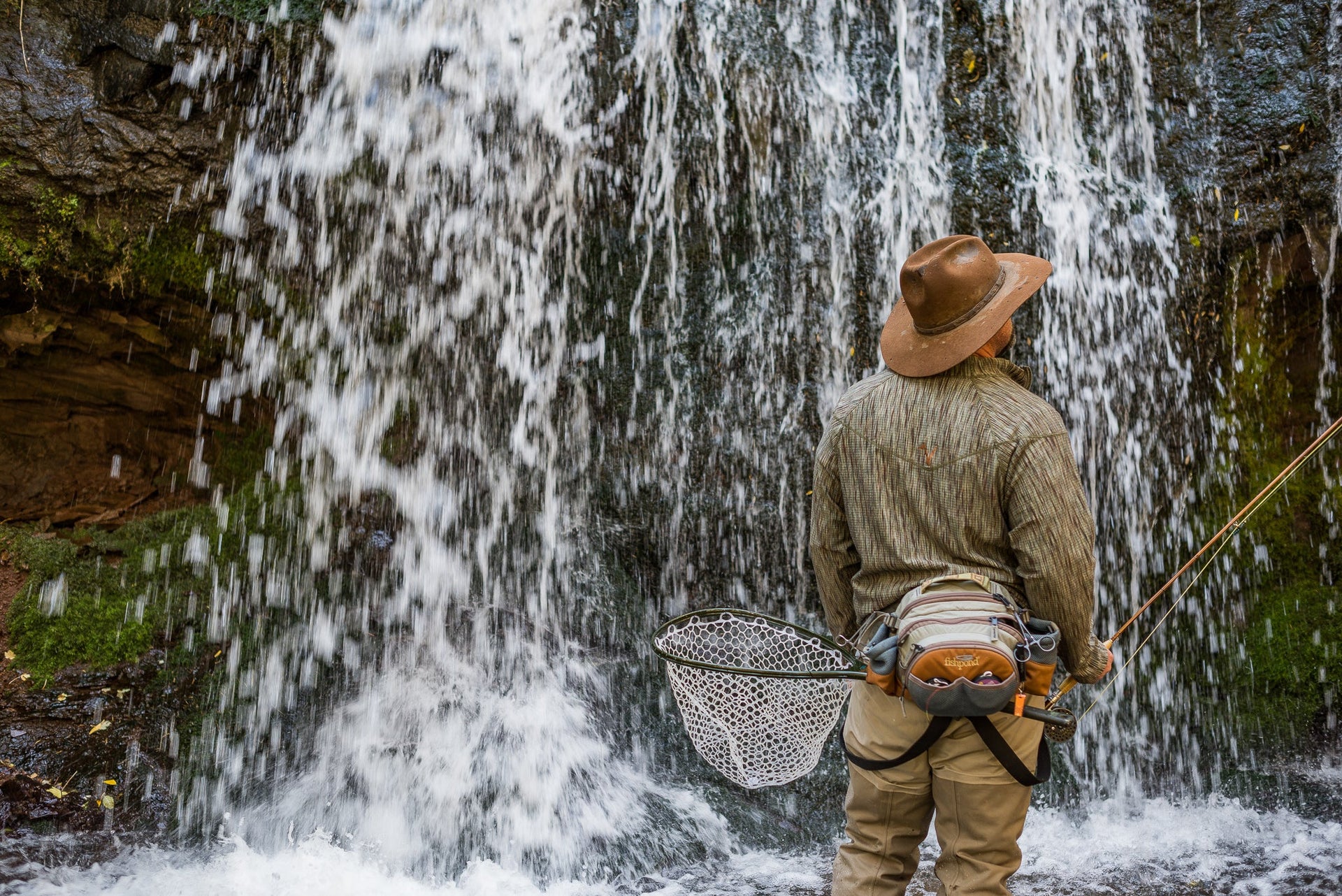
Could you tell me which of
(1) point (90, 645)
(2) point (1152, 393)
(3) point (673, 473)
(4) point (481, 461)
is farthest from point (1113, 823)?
(1) point (90, 645)

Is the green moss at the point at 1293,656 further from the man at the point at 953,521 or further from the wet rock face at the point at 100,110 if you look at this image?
the wet rock face at the point at 100,110

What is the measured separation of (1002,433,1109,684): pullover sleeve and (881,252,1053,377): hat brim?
296mm

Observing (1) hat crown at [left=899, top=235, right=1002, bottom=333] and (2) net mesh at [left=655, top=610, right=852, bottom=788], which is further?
(2) net mesh at [left=655, top=610, right=852, bottom=788]

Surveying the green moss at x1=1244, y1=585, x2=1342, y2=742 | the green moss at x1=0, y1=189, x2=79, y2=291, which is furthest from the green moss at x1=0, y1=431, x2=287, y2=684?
the green moss at x1=1244, y1=585, x2=1342, y2=742

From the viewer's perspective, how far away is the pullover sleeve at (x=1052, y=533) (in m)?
2.33

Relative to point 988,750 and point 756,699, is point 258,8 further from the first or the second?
point 988,750

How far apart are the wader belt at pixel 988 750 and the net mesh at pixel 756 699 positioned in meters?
0.28

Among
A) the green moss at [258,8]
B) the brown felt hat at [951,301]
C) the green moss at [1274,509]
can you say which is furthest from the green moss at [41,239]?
the green moss at [1274,509]

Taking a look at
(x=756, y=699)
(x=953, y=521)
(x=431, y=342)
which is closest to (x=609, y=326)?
(x=431, y=342)

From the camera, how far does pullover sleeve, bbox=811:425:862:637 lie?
8.81 ft

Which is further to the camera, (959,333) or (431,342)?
(431,342)

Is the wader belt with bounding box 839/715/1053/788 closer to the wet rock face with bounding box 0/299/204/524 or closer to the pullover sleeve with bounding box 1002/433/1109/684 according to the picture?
the pullover sleeve with bounding box 1002/433/1109/684

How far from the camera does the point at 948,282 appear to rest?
2.53 m

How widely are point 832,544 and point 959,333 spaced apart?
2.20ft
